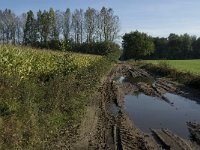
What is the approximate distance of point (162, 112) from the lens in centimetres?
1966

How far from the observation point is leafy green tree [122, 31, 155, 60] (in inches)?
3868

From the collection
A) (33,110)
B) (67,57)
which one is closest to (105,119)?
(33,110)

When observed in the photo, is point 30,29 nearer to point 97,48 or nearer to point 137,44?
point 97,48

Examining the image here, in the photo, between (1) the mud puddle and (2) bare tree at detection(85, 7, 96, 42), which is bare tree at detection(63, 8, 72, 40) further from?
(1) the mud puddle

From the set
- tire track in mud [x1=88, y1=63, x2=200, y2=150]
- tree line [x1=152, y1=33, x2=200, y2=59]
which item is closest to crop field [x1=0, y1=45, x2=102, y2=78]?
tire track in mud [x1=88, y1=63, x2=200, y2=150]

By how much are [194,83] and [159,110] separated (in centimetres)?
1254

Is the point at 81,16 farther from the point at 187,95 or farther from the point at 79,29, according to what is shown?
the point at 187,95

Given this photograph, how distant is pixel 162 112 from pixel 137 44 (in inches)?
3122

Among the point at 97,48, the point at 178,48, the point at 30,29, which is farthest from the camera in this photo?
the point at 178,48

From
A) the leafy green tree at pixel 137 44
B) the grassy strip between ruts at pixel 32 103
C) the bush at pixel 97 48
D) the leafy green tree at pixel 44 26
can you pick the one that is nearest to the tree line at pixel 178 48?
the leafy green tree at pixel 137 44

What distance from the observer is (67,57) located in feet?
80.9

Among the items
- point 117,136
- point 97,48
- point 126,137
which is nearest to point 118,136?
point 117,136

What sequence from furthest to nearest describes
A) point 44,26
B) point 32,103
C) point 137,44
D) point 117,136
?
1. point 137,44
2. point 44,26
3. point 32,103
4. point 117,136

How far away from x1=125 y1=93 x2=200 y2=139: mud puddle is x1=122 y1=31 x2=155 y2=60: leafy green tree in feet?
237
